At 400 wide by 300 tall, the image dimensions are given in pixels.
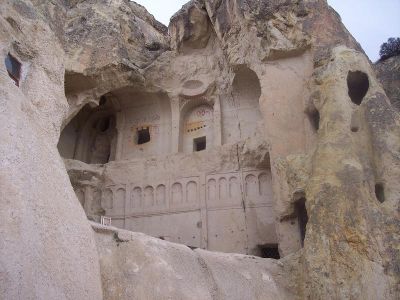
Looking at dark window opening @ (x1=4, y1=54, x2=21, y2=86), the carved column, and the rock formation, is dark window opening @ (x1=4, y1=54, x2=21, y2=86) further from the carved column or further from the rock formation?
the carved column

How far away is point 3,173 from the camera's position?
408 centimetres

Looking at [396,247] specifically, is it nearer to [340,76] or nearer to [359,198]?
[359,198]

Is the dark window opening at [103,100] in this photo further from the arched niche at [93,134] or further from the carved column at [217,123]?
the carved column at [217,123]

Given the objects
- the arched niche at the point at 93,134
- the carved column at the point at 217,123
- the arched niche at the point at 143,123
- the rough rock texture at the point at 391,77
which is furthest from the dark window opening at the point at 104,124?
the rough rock texture at the point at 391,77

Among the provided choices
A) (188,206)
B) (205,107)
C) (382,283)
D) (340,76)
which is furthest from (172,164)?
(382,283)

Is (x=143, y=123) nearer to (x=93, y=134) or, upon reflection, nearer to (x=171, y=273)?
(x=93, y=134)

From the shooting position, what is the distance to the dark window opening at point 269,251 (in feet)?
36.2

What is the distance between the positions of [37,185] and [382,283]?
4926 millimetres

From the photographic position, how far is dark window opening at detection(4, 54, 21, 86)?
5312 millimetres

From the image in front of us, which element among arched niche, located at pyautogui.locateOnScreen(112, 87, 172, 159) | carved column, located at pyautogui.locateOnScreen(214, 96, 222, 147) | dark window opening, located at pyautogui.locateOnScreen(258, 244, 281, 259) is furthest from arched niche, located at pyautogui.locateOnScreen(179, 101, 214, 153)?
dark window opening, located at pyautogui.locateOnScreen(258, 244, 281, 259)

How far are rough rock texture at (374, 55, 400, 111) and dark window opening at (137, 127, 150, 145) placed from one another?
7489 mm

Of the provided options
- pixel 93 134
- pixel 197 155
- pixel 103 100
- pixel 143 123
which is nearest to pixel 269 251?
pixel 197 155

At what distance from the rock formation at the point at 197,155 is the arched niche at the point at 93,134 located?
5 centimetres

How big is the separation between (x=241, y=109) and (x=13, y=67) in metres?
9.15
